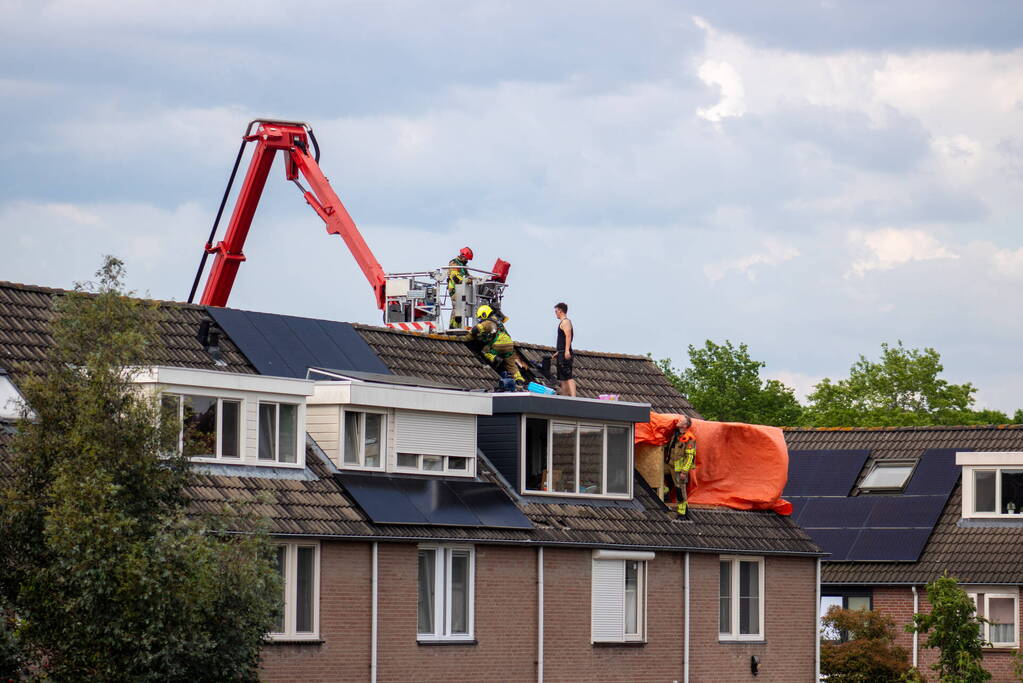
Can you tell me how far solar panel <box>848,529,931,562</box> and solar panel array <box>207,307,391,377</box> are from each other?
18186mm

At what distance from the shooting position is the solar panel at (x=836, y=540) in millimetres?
49094

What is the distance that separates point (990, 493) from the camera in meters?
48.5

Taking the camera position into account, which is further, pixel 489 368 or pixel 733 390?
pixel 733 390

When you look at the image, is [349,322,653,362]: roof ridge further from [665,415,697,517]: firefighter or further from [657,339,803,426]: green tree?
[657,339,803,426]: green tree

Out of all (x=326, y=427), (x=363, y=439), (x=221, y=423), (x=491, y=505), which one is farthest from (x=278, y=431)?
(x=491, y=505)

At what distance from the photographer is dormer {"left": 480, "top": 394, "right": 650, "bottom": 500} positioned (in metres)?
35.0

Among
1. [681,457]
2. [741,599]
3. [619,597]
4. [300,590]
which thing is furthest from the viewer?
[741,599]

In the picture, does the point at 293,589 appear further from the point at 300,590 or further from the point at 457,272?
the point at 457,272

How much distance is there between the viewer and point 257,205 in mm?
43062

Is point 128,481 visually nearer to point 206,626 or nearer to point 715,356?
point 206,626

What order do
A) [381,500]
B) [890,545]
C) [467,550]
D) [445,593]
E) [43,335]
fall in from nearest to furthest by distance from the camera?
[43,335]
[381,500]
[445,593]
[467,550]
[890,545]

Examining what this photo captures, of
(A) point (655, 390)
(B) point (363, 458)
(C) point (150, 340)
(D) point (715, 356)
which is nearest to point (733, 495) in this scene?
(A) point (655, 390)

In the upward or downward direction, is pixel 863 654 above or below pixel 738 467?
below

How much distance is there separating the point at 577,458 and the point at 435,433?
354 centimetres
